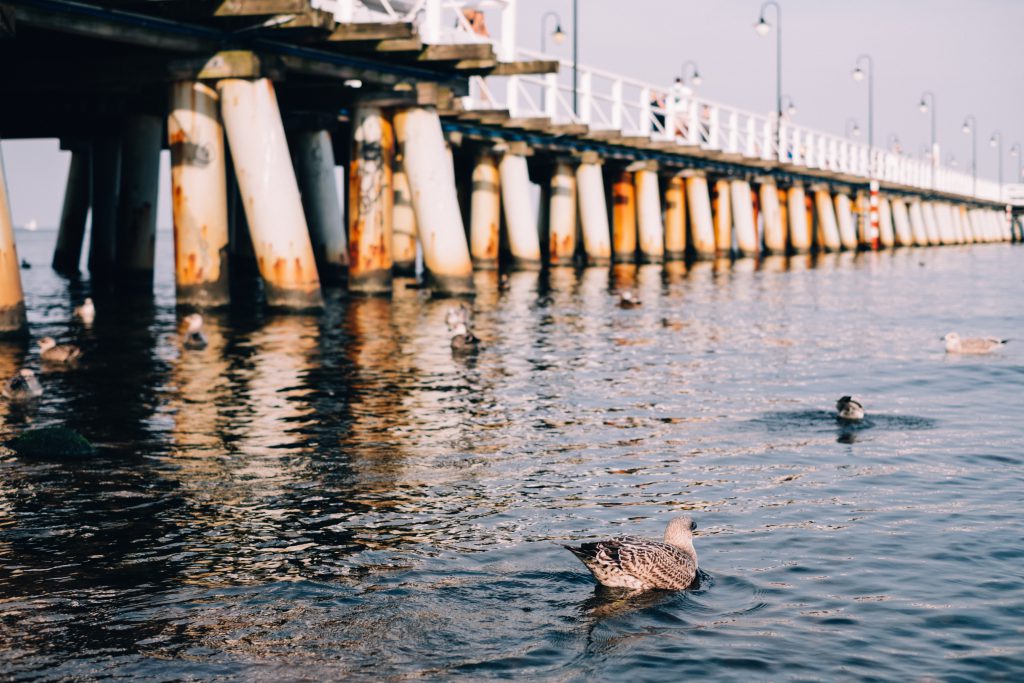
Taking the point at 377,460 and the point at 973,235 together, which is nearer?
the point at 377,460

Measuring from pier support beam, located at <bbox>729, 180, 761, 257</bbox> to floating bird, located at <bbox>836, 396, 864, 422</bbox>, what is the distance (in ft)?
161

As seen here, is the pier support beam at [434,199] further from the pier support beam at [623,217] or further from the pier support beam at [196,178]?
the pier support beam at [623,217]

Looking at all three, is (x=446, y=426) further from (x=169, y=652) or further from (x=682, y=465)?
(x=169, y=652)

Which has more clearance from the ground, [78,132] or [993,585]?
[78,132]

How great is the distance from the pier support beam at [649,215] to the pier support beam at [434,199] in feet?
78.5

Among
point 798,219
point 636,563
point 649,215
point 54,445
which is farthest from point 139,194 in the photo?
point 798,219

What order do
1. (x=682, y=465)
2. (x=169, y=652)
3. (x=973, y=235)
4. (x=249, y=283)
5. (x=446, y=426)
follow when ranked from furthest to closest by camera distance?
(x=973, y=235) → (x=249, y=283) → (x=446, y=426) → (x=682, y=465) → (x=169, y=652)

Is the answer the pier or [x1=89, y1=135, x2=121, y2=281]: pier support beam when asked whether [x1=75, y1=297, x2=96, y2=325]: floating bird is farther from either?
[x1=89, y1=135, x2=121, y2=281]: pier support beam

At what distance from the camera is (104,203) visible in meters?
41.7

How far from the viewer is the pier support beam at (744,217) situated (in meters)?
61.6

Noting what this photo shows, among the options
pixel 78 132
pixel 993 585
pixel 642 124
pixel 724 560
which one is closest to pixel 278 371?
pixel 724 560

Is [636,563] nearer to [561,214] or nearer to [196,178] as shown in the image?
[196,178]

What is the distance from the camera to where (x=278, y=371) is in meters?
17.2

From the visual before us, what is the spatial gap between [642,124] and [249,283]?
1736cm
